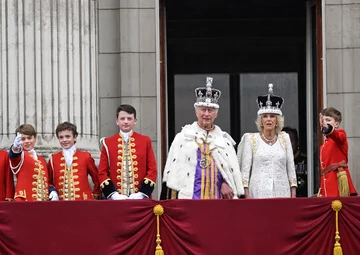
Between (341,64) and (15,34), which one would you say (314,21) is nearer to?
(341,64)

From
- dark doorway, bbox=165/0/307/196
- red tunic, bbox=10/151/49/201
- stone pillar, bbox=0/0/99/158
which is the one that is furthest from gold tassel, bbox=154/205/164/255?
dark doorway, bbox=165/0/307/196

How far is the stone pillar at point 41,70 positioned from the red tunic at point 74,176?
1535mm

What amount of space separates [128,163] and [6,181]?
1.47m

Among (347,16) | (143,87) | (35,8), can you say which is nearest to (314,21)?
(347,16)

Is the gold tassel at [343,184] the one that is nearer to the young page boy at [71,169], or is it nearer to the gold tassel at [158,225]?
the gold tassel at [158,225]

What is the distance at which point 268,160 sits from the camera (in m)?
15.2

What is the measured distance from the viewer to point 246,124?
22.6m

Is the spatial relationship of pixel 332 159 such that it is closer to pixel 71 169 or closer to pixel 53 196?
pixel 71 169

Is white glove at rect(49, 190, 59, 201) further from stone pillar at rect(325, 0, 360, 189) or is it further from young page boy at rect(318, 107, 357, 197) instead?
stone pillar at rect(325, 0, 360, 189)

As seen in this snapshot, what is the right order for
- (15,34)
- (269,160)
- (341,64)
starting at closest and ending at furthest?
(269,160) < (15,34) < (341,64)

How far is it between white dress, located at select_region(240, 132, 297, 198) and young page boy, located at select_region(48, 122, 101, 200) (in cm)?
185

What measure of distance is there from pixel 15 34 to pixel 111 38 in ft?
7.09

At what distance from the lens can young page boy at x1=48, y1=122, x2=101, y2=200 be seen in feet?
49.8

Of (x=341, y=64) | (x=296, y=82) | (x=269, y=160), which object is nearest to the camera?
(x=269, y=160)
